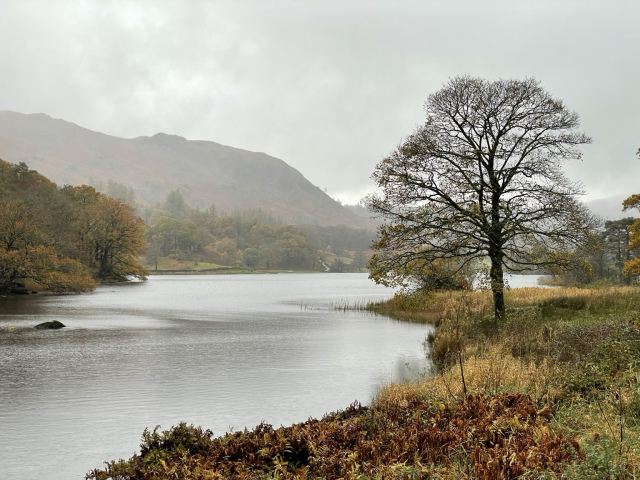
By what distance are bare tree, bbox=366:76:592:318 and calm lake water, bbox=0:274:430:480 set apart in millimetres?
4992

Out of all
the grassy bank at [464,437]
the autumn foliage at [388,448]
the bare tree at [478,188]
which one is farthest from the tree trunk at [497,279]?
the autumn foliage at [388,448]

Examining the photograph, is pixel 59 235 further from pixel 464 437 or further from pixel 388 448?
pixel 464 437

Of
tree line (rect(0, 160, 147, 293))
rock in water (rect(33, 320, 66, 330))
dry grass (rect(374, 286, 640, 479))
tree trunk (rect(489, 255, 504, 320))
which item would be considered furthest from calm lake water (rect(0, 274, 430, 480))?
tree line (rect(0, 160, 147, 293))

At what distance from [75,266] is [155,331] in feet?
130

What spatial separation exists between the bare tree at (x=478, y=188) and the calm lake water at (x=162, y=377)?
16.4 ft

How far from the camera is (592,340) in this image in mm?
15141

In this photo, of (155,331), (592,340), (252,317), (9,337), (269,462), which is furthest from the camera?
(252,317)

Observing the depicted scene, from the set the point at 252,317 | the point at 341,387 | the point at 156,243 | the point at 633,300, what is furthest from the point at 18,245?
the point at 156,243

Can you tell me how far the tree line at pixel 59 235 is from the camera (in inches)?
2173

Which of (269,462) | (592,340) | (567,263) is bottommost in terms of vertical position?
(269,462)

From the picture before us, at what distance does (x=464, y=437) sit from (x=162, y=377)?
520 inches

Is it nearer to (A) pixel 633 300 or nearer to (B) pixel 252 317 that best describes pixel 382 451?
(A) pixel 633 300

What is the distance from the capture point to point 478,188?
25031mm

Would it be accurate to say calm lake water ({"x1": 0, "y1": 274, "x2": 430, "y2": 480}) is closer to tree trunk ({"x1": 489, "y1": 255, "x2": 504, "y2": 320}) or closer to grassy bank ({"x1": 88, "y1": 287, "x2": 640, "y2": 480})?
grassy bank ({"x1": 88, "y1": 287, "x2": 640, "y2": 480})
